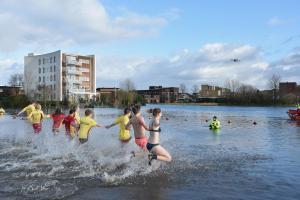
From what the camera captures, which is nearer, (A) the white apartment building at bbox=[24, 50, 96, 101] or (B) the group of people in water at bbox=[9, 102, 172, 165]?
(B) the group of people in water at bbox=[9, 102, 172, 165]

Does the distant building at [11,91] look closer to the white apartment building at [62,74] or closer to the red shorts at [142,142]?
the white apartment building at [62,74]

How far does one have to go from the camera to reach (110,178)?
36.9ft

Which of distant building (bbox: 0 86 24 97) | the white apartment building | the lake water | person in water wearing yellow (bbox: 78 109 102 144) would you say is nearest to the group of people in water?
person in water wearing yellow (bbox: 78 109 102 144)

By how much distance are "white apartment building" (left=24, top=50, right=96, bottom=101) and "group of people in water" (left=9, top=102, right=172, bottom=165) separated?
94715mm

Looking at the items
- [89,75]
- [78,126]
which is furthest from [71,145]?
[89,75]

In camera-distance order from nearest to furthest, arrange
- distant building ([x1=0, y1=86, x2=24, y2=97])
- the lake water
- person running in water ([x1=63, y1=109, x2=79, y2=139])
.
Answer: the lake water
person running in water ([x1=63, y1=109, x2=79, y2=139])
distant building ([x1=0, y1=86, x2=24, y2=97])

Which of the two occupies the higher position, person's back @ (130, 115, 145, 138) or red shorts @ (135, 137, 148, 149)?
person's back @ (130, 115, 145, 138)

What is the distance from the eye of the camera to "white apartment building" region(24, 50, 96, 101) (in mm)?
Result: 119312

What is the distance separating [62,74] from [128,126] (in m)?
110

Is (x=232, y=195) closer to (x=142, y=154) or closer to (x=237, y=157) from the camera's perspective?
(x=142, y=154)

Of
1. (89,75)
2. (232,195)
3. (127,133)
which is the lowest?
(232,195)

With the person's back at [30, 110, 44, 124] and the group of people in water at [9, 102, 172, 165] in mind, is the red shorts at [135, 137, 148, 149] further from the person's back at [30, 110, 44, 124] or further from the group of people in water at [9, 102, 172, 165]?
the person's back at [30, 110, 44, 124]

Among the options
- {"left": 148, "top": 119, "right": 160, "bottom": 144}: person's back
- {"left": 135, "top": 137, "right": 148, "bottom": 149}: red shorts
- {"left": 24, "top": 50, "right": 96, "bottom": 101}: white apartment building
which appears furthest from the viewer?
{"left": 24, "top": 50, "right": 96, "bottom": 101}: white apartment building

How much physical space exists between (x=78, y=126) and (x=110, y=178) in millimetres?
5869
